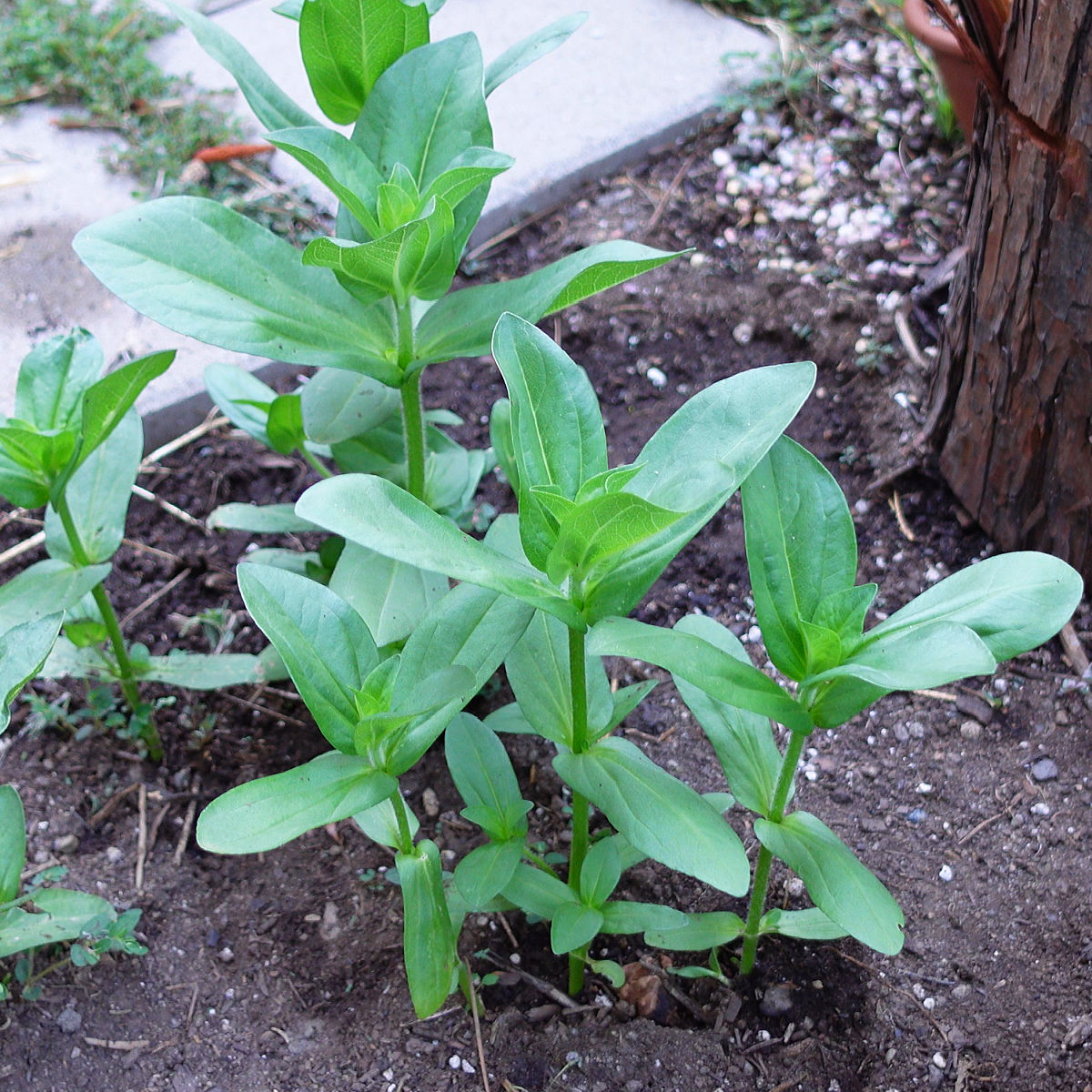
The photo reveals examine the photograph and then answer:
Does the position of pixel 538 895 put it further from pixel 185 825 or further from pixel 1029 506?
pixel 1029 506

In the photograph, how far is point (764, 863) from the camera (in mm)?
1683

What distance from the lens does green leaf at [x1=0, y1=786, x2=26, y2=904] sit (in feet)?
5.70

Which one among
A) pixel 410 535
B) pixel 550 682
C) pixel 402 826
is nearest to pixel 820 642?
pixel 550 682

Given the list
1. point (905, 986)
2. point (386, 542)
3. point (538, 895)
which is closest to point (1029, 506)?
point (905, 986)

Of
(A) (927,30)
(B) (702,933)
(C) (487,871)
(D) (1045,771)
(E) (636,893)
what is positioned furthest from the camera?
(A) (927,30)

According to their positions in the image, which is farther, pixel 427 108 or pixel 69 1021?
pixel 69 1021

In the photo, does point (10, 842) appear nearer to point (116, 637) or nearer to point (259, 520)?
point (116, 637)

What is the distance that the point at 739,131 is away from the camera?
3637mm

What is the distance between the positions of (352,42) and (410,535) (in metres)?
0.85

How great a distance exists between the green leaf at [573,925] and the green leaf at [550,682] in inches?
10.4

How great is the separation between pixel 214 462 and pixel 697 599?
125cm

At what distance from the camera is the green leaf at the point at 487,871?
1.62 metres

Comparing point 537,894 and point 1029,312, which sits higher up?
point 1029,312

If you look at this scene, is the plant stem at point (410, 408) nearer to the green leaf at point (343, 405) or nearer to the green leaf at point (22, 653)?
the green leaf at point (343, 405)
